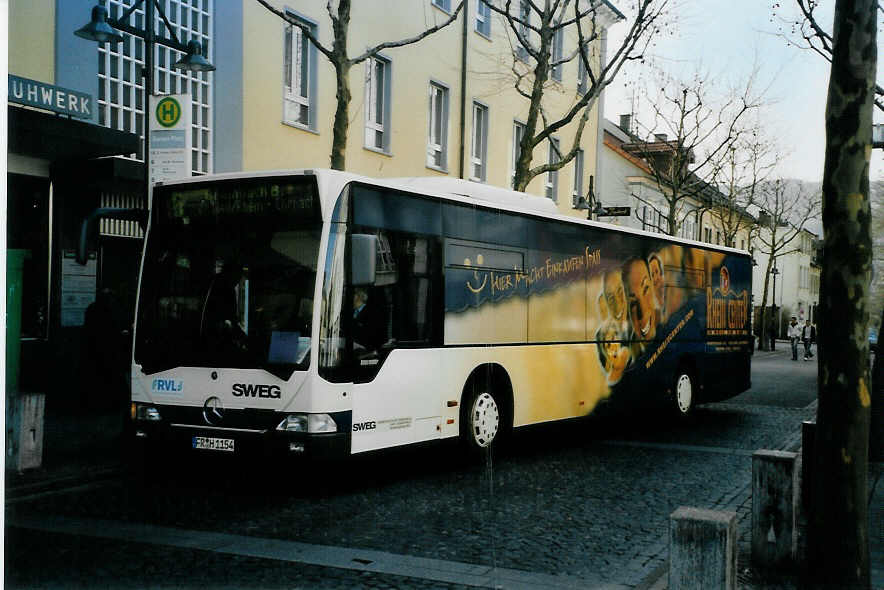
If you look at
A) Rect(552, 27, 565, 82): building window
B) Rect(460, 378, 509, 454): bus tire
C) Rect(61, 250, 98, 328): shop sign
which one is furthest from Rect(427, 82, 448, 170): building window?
Rect(460, 378, 509, 454): bus tire

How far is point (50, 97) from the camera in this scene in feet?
41.5

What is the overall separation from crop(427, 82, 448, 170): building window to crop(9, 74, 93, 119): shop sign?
Answer: 1176 centimetres

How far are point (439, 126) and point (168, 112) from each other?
13777 millimetres

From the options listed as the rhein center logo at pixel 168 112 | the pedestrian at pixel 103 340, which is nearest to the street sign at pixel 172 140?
the rhein center logo at pixel 168 112

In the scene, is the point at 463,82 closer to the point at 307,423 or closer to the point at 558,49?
the point at 558,49

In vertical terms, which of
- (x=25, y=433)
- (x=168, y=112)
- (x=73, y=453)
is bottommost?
(x=73, y=453)

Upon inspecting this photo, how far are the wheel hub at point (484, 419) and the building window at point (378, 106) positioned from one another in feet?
36.8

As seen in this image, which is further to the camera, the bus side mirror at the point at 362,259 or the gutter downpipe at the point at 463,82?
the gutter downpipe at the point at 463,82

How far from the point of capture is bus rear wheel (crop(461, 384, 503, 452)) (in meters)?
10.5

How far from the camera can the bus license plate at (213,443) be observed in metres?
8.73

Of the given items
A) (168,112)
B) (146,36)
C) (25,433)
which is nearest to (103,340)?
(168,112)

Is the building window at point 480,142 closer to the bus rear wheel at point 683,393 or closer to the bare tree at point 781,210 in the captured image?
the bus rear wheel at point 683,393

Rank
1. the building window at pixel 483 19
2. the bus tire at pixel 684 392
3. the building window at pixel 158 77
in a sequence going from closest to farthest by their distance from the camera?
1. the building window at pixel 158 77
2. the bus tire at pixel 684 392
3. the building window at pixel 483 19

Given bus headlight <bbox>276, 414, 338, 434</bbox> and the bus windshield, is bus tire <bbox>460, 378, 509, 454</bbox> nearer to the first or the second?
bus headlight <bbox>276, 414, 338, 434</bbox>
